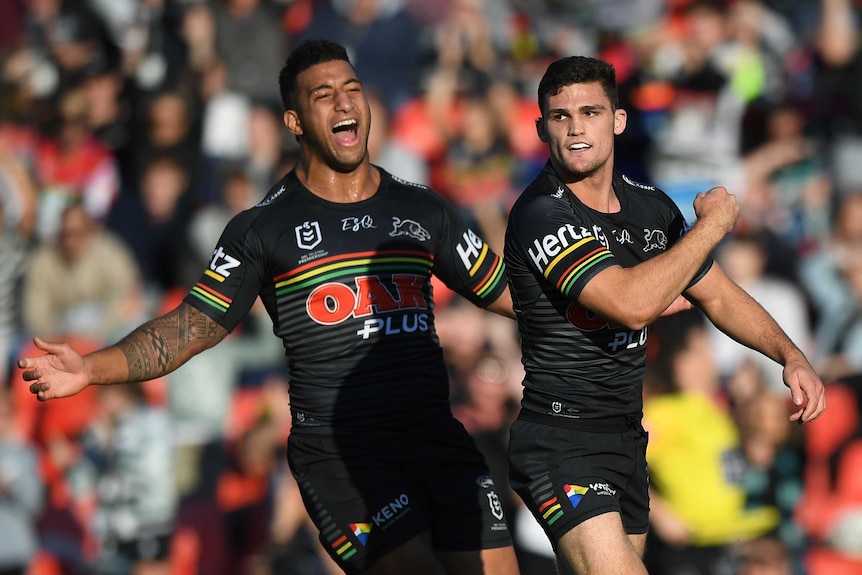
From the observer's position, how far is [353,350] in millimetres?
5934

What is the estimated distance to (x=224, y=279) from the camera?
595 centimetres

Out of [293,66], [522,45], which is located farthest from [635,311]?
[522,45]

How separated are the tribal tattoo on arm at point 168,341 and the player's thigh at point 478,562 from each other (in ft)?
5.00

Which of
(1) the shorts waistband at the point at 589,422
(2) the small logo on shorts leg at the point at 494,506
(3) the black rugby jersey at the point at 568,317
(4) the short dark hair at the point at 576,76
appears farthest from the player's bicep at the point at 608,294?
(2) the small logo on shorts leg at the point at 494,506

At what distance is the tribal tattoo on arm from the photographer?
5.72 m

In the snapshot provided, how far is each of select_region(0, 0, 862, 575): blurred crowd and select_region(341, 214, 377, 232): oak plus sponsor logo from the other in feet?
11.2

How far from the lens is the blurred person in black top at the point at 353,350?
582 cm

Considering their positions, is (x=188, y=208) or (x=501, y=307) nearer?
(x=501, y=307)

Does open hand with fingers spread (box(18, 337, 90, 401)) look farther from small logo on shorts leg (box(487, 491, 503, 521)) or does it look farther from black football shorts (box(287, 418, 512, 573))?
small logo on shorts leg (box(487, 491, 503, 521))

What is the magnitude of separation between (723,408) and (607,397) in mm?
4115

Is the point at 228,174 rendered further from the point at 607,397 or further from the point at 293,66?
the point at 607,397

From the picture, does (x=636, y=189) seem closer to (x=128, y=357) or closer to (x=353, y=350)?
(x=353, y=350)

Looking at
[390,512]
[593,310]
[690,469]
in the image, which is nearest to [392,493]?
[390,512]

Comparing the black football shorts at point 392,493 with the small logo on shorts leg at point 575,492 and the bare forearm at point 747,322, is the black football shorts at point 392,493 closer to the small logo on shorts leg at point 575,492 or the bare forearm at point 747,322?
the small logo on shorts leg at point 575,492
